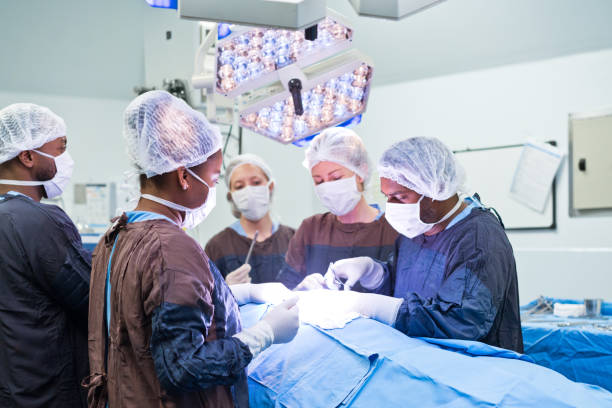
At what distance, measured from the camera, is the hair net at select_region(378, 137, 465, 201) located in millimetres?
1685

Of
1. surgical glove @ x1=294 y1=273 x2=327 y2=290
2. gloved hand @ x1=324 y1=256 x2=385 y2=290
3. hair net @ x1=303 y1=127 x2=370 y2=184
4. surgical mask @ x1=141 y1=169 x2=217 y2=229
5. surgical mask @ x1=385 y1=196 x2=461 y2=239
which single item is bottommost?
surgical glove @ x1=294 y1=273 x2=327 y2=290

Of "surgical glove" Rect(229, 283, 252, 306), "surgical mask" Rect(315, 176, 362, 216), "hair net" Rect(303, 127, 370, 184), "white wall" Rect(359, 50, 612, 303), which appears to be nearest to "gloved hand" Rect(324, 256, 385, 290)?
"surgical glove" Rect(229, 283, 252, 306)

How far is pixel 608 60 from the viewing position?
3266mm

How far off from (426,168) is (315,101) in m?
0.52

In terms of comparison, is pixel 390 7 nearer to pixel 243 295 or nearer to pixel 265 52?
pixel 265 52

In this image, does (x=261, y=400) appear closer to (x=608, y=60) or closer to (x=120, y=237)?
(x=120, y=237)

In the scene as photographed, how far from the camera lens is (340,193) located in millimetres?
2260

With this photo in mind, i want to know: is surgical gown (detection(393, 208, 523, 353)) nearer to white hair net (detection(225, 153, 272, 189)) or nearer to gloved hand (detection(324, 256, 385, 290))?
gloved hand (detection(324, 256, 385, 290))

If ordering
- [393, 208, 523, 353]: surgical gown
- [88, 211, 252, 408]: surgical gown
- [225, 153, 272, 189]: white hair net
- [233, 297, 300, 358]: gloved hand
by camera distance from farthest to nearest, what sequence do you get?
[225, 153, 272, 189]: white hair net
[393, 208, 523, 353]: surgical gown
[233, 297, 300, 358]: gloved hand
[88, 211, 252, 408]: surgical gown

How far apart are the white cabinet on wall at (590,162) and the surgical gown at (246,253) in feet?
6.14

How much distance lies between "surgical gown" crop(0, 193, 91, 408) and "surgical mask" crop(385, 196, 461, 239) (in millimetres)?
976

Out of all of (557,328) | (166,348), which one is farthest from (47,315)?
(557,328)

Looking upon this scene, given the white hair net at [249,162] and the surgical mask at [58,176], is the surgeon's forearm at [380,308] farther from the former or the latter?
the white hair net at [249,162]

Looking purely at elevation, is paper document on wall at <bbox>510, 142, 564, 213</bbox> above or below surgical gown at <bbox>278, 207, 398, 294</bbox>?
above
